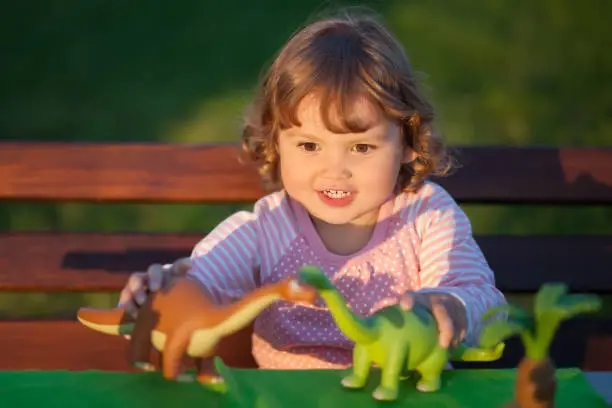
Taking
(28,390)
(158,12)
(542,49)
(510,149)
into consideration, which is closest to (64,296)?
(158,12)

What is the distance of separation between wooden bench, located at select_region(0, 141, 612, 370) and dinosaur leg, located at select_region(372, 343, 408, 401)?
0.68 m

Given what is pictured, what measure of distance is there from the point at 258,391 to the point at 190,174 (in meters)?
0.78

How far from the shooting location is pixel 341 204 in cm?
148

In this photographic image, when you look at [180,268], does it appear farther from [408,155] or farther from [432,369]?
[408,155]

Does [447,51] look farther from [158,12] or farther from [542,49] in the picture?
[158,12]

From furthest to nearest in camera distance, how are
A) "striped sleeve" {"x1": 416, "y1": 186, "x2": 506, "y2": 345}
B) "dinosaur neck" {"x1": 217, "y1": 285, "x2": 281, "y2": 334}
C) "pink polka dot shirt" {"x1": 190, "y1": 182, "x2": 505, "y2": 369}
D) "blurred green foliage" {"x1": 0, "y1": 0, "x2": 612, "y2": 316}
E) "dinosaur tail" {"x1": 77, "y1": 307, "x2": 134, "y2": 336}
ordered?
"blurred green foliage" {"x1": 0, "y1": 0, "x2": 612, "y2": 316}
"pink polka dot shirt" {"x1": 190, "y1": 182, "x2": 505, "y2": 369}
"striped sleeve" {"x1": 416, "y1": 186, "x2": 506, "y2": 345}
"dinosaur tail" {"x1": 77, "y1": 307, "x2": 134, "y2": 336}
"dinosaur neck" {"x1": 217, "y1": 285, "x2": 281, "y2": 334}

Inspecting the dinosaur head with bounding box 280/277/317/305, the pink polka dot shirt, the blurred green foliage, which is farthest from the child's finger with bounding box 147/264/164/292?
the blurred green foliage

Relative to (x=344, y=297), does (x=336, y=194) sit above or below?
above

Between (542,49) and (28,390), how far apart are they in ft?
8.90

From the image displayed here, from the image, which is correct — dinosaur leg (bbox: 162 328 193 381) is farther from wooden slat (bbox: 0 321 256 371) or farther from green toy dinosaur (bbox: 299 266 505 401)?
wooden slat (bbox: 0 321 256 371)

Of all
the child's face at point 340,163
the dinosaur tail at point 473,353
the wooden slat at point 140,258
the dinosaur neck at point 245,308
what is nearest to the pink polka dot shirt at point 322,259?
the child's face at point 340,163

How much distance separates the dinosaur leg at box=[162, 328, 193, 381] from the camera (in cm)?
104

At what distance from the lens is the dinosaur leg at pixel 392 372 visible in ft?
3.44

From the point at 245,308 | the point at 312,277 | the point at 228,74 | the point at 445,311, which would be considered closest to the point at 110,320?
the point at 245,308
